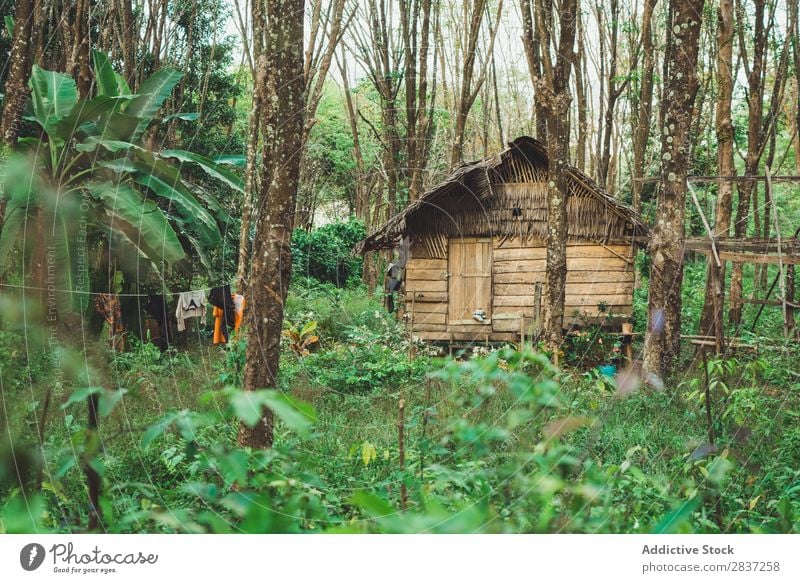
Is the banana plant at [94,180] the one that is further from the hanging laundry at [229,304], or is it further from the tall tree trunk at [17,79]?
the hanging laundry at [229,304]

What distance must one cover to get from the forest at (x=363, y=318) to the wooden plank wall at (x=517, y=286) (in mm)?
34

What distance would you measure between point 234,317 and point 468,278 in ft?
14.6

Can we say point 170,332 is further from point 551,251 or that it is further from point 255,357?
point 255,357

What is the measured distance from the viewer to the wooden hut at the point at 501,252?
33.2ft

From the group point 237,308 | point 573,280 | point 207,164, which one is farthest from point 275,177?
point 573,280

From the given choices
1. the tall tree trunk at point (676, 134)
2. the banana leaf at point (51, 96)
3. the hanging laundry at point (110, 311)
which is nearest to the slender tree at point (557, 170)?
the tall tree trunk at point (676, 134)

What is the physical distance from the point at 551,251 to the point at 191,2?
20.0 ft

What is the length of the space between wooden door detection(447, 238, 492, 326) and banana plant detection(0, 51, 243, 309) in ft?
16.8

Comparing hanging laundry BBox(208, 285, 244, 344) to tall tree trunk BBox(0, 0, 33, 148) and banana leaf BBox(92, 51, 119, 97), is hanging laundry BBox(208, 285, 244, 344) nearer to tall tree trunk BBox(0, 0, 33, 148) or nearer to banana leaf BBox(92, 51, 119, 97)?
banana leaf BBox(92, 51, 119, 97)

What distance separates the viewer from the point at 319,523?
1.75 metres

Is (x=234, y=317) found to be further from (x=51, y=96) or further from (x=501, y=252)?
(x=501, y=252)

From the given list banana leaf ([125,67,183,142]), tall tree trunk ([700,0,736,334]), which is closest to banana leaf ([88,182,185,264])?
banana leaf ([125,67,183,142])

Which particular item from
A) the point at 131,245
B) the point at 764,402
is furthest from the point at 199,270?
the point at 764,402

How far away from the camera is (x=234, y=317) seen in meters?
7.27
